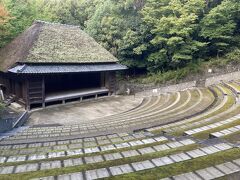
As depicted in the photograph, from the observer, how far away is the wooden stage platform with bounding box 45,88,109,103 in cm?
2092

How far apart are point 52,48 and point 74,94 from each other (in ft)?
15.2

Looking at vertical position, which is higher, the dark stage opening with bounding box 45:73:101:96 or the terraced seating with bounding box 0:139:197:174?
the dark stage opening with bounding box 45:73:101:96

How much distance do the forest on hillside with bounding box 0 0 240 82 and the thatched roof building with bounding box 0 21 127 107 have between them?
3.91 metres

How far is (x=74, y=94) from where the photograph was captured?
73.9ft

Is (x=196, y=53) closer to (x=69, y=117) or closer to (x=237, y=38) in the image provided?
(x=237, y=38)

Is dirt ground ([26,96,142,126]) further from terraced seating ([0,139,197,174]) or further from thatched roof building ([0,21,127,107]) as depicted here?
terraced seating ([0,139,197,174])

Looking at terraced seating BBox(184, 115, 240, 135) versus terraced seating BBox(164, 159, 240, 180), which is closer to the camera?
terraced seating BBox(164, 159, 240, 180)

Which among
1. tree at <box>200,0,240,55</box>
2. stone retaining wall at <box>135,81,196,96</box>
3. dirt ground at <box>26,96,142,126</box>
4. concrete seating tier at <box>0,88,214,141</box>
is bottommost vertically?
dirt ground at <box>26,96,142,126</box>

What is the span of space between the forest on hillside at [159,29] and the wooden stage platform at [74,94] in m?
6.53

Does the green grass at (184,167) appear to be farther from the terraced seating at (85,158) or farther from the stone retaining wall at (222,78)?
the stone retaining wall at (222,78)

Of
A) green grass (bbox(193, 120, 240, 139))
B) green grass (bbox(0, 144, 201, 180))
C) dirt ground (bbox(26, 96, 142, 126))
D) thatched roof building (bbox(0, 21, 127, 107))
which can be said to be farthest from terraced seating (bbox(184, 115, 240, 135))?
thatched roof building (bbox(0, 21, 127, 107))

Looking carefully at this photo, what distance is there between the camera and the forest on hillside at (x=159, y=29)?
25859mm

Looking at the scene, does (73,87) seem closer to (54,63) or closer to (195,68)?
(54,63)

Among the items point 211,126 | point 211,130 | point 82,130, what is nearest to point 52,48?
point 82,130
